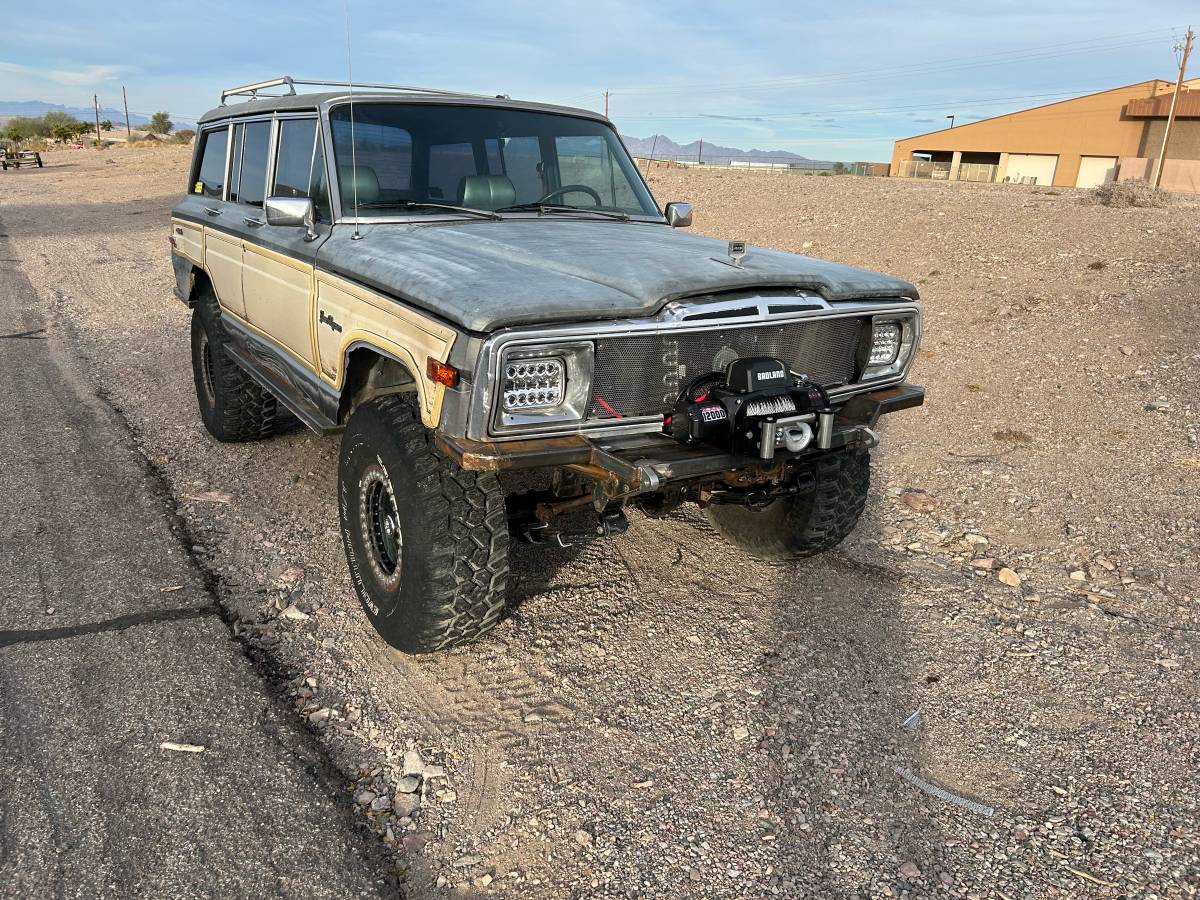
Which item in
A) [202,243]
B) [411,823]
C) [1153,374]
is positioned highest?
[202,243]

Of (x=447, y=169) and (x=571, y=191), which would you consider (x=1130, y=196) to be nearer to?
(x=571, y=191)

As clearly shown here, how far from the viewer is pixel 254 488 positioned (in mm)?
5125

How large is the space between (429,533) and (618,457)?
0.74 metres

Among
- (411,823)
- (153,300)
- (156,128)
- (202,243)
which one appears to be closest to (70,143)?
(156,128)

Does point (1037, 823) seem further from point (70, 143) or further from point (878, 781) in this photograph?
point (70, 143)

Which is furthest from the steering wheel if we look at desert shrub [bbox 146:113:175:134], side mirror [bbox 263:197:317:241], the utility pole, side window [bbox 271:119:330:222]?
desert shrub [bbox 146:113:175:134]

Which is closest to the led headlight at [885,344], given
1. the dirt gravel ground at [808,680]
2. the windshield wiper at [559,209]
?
the dirt gravel ground at [808,680]

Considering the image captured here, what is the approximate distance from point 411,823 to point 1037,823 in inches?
75.7

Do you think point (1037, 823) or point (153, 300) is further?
point (153, 300)

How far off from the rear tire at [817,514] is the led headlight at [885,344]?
40 centimetres

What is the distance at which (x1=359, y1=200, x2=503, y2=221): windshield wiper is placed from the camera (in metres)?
4.05

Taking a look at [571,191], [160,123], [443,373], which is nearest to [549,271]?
[443,373]

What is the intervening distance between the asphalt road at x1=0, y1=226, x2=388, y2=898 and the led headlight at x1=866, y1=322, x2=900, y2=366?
2679mm

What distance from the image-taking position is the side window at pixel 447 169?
4.22 metres
